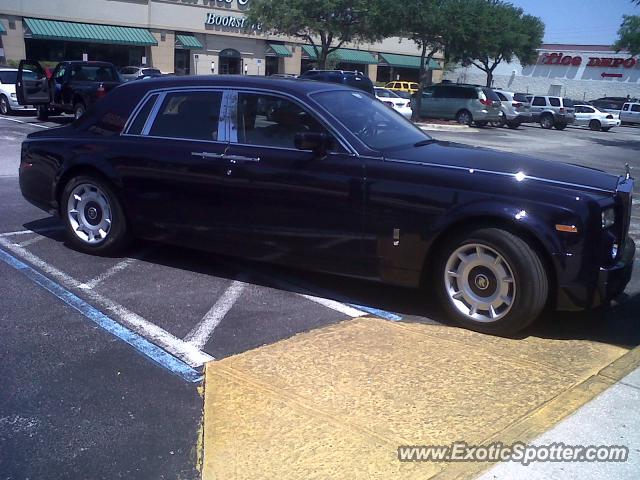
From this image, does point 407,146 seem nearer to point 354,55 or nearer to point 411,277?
point 411,277

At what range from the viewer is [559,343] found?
15.1 feet

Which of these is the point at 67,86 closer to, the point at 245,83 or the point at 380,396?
the point at 245,83

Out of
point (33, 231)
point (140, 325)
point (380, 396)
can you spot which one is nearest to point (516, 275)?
point (380, 396)

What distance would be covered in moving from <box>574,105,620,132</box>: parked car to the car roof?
111 ft

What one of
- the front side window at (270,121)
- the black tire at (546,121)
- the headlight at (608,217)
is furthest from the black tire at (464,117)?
the headlight at (608,217)

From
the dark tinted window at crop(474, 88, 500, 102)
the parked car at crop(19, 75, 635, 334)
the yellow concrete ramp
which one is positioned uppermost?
the dark tinted window at crop(474, 88, 500, 102)

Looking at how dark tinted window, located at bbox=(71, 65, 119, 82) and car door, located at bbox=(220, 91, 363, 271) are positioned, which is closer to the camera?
car door, located at bbox=(220, 91, 363, 271)

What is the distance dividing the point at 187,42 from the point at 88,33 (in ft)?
24.0

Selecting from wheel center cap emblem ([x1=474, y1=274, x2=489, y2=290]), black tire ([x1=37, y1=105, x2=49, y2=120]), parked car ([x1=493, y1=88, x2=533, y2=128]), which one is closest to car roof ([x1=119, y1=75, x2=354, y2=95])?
wheel center cap emblem ([x1=474, y1=274, x2=489, y2=290])

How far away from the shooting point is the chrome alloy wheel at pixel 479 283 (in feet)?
15.0

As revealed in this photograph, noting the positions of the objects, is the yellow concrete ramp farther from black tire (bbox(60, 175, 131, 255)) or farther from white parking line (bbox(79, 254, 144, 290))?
black tire (bbox(60, 175, 131, 255))

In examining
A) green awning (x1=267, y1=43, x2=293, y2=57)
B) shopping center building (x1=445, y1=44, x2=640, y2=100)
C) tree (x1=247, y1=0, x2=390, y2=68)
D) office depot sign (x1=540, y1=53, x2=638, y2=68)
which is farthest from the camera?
shopping center building (x1=445, y1=44, x2=640, y2=100)

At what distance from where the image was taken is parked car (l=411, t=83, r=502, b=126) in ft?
99.3

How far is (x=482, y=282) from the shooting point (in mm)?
4668
